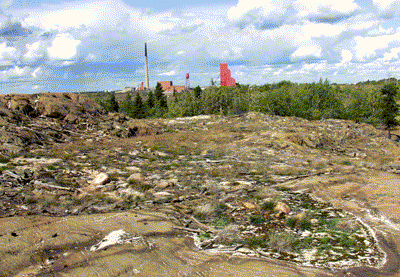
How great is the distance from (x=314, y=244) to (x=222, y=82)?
226 feet

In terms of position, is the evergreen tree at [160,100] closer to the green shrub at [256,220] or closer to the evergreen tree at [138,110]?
the evergreen tree at [138,110]

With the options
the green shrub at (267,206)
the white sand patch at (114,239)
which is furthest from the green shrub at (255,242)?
the white sand patch at (114,239)

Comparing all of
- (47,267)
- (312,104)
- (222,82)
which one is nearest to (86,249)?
(47,267)

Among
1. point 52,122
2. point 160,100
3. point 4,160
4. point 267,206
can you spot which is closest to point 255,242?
Result: point 267,206

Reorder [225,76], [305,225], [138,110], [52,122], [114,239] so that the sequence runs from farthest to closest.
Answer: [225,76], [138,110], [52,122], [305,225], [114,239]

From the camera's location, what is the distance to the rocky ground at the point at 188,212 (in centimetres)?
411

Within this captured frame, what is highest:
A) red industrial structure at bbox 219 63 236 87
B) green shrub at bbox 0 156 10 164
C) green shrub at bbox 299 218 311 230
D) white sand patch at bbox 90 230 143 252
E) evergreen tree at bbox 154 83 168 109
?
red industrial structure at bbox 219 63 236 87

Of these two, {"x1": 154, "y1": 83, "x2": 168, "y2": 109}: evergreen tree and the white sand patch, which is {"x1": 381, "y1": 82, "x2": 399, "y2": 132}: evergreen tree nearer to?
{"x1": 154, "y1": 83, "x2": 168, "y2": 109}: evergreen tree

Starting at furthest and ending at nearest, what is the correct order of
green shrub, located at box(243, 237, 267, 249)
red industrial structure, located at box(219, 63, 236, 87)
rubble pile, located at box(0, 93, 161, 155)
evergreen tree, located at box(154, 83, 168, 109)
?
red industrial structure, located at box(219, 63, 236, 87) → evergreen tree, located at box(154, 83, 168, 109) → rubble pile, located at box(0, 93, 161, 155) → green shrub, located at box(243, 237, 267, 249)

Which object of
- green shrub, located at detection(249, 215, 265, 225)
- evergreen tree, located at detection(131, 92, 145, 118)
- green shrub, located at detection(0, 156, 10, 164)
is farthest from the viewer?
evergreen tree, located at detection(131, 92, 145, 118)

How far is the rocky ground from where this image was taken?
4.11 m

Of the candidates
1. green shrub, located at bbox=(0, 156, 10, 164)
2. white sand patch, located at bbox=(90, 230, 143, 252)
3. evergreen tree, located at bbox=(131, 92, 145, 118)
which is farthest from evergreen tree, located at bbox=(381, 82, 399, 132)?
evergreen tree, located at bbox=(131, 92, 145, 118)

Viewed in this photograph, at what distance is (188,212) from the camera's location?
6.28 meters

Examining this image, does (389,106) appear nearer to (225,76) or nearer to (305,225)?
(305,225)
